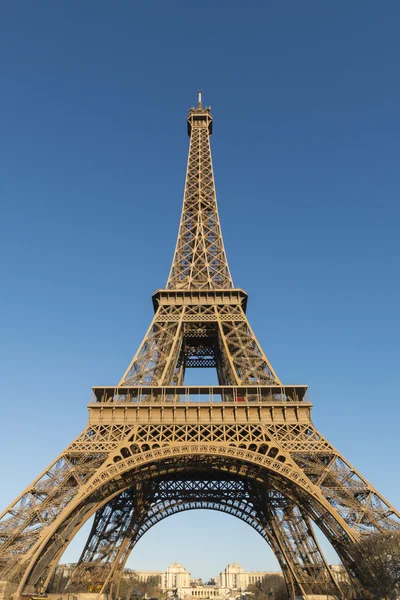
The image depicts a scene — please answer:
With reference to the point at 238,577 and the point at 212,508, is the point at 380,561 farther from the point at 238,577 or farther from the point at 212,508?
the point at 238,577

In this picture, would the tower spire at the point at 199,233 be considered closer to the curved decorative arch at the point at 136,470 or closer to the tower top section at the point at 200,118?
the tower top section at the point at 200,118

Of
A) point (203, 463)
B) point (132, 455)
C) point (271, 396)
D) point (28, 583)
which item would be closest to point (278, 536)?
point (203, 463)

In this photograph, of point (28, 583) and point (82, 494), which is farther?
point (82, 494)

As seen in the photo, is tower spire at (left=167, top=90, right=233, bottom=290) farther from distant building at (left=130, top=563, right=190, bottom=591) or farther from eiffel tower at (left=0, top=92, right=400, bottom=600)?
distant building at (left=130, top=563, right=190, bottom=591)

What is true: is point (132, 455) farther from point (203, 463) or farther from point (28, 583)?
point (28, 583)

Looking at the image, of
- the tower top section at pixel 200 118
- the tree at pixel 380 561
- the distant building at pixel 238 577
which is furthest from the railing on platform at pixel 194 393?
the distant building at pixel 238 577
